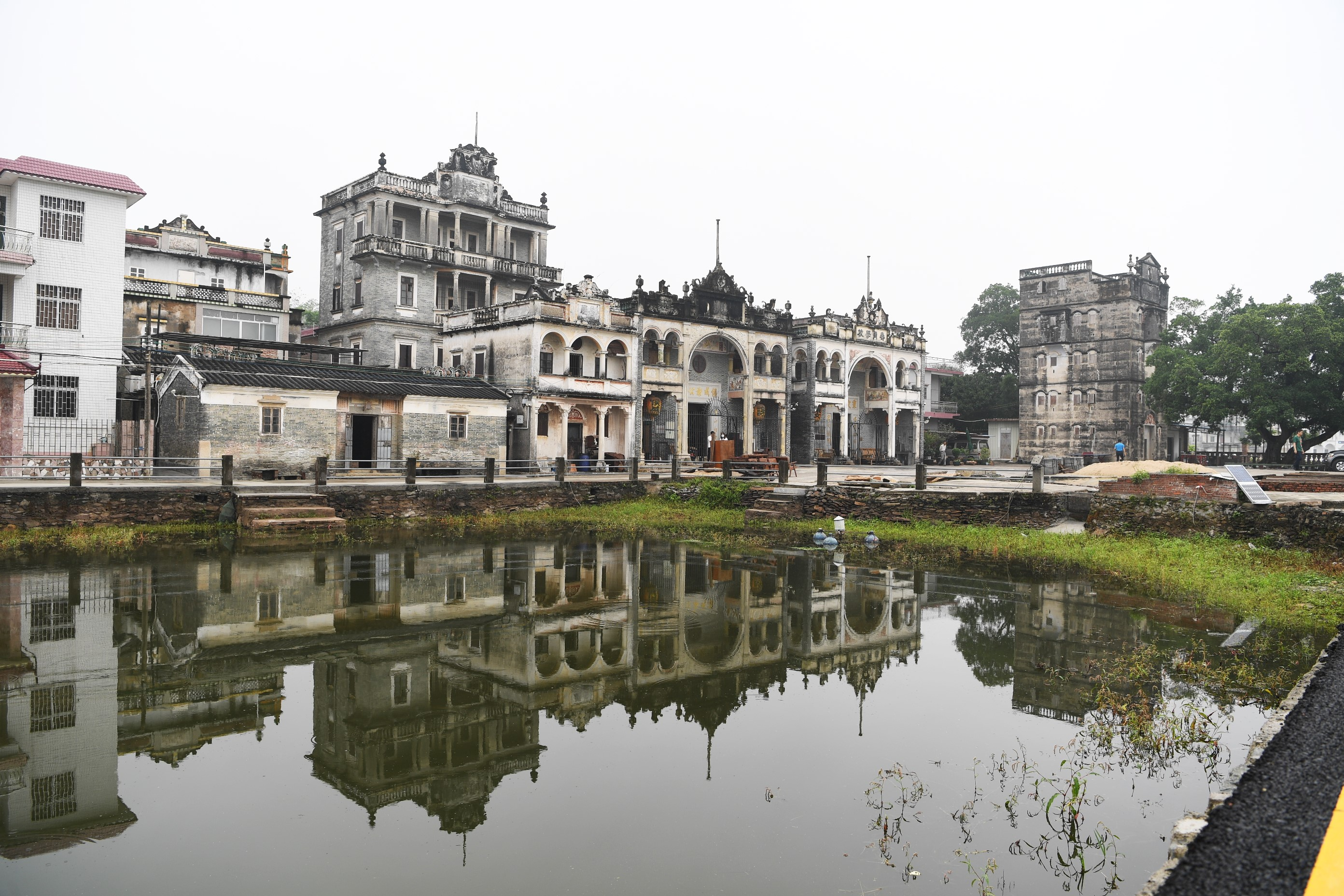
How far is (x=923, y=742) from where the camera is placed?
7.06 metres

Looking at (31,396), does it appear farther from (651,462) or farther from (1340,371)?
(1340,371)

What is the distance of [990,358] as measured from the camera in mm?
57281

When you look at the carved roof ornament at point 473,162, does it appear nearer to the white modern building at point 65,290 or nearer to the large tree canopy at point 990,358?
the white modern building at point 65,290

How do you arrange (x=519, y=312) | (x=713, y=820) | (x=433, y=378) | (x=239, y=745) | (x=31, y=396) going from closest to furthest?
(x=713, y=820) < (x=239, y=745) < (x=31, y=396) < (x=433, y=378) < (x=519, y=312)

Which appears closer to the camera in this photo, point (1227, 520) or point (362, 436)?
point (1227, 520)

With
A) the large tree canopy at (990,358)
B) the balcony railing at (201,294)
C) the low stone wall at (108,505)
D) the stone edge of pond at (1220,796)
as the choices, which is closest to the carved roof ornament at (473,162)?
the balcony railing at (201,294)

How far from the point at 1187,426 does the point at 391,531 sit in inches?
1883

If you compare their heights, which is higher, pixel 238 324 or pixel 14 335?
pixel 238 324

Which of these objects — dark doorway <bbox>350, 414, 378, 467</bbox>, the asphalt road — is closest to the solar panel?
the asphalt road

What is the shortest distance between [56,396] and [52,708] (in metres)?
21.5

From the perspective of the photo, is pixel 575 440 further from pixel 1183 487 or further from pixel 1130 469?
pixel 1183 487

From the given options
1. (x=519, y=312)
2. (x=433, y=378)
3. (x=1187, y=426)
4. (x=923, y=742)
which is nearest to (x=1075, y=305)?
(x=1187, y=426)

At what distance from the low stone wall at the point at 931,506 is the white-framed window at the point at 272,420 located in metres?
13.8

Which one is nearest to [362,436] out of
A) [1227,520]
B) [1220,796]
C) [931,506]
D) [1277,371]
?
[931,506]
